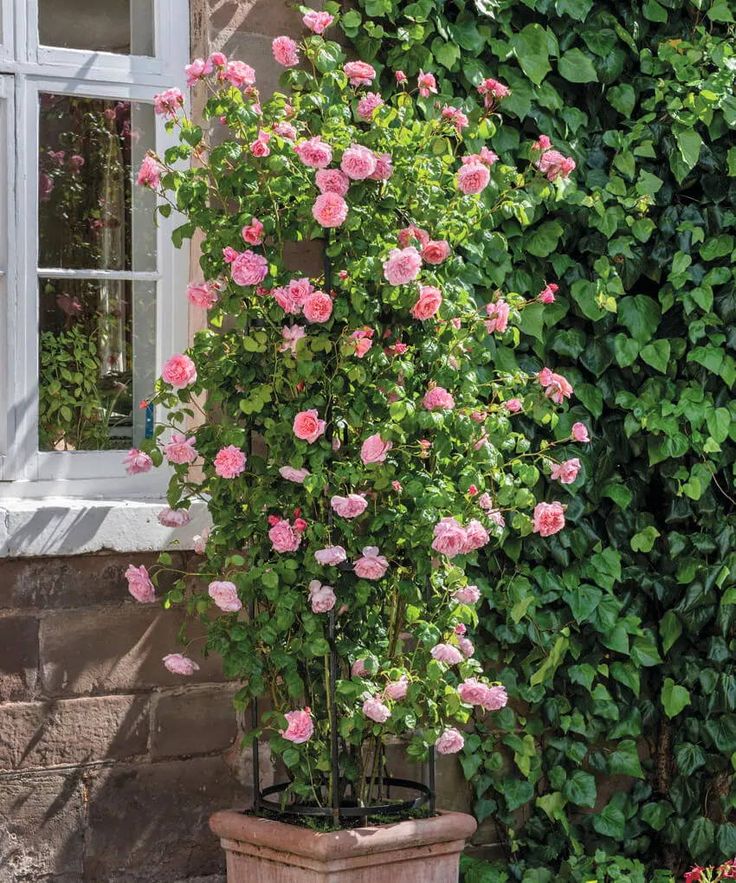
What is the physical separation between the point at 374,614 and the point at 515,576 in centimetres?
78

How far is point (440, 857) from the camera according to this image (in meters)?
3.22

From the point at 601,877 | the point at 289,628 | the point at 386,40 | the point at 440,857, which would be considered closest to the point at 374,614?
the point at 289,628

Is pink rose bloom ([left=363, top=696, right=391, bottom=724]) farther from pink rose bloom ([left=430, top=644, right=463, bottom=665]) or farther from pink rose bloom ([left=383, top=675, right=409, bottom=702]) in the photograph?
pink rose bloom ([left=430, top=644, right=463, bottom=665])

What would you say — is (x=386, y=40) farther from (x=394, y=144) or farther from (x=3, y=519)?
(x=3, y=519)

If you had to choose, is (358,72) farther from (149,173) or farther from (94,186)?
(94,186)

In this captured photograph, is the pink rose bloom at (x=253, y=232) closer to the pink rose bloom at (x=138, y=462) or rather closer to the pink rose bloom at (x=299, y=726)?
the pink rose bloom at (x=138, y=462)

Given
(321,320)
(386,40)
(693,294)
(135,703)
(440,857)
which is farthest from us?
(693,294)

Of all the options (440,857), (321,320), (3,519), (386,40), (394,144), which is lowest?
(440,857)

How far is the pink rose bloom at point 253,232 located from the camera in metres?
3.03

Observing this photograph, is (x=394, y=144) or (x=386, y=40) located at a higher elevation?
(x=386, y=40)

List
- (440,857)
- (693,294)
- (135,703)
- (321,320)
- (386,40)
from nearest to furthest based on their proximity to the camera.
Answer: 1. (321,320)
2. (440,857)
3. (135,703)
4. (386,40)
5. (693,294)

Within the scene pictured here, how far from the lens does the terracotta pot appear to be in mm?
3029

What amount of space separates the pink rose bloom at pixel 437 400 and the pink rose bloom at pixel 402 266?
262mm

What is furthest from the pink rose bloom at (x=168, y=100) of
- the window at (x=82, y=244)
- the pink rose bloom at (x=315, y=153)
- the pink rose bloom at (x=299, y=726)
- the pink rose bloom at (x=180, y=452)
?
the pink rose bloom at (x=299, y=726)
